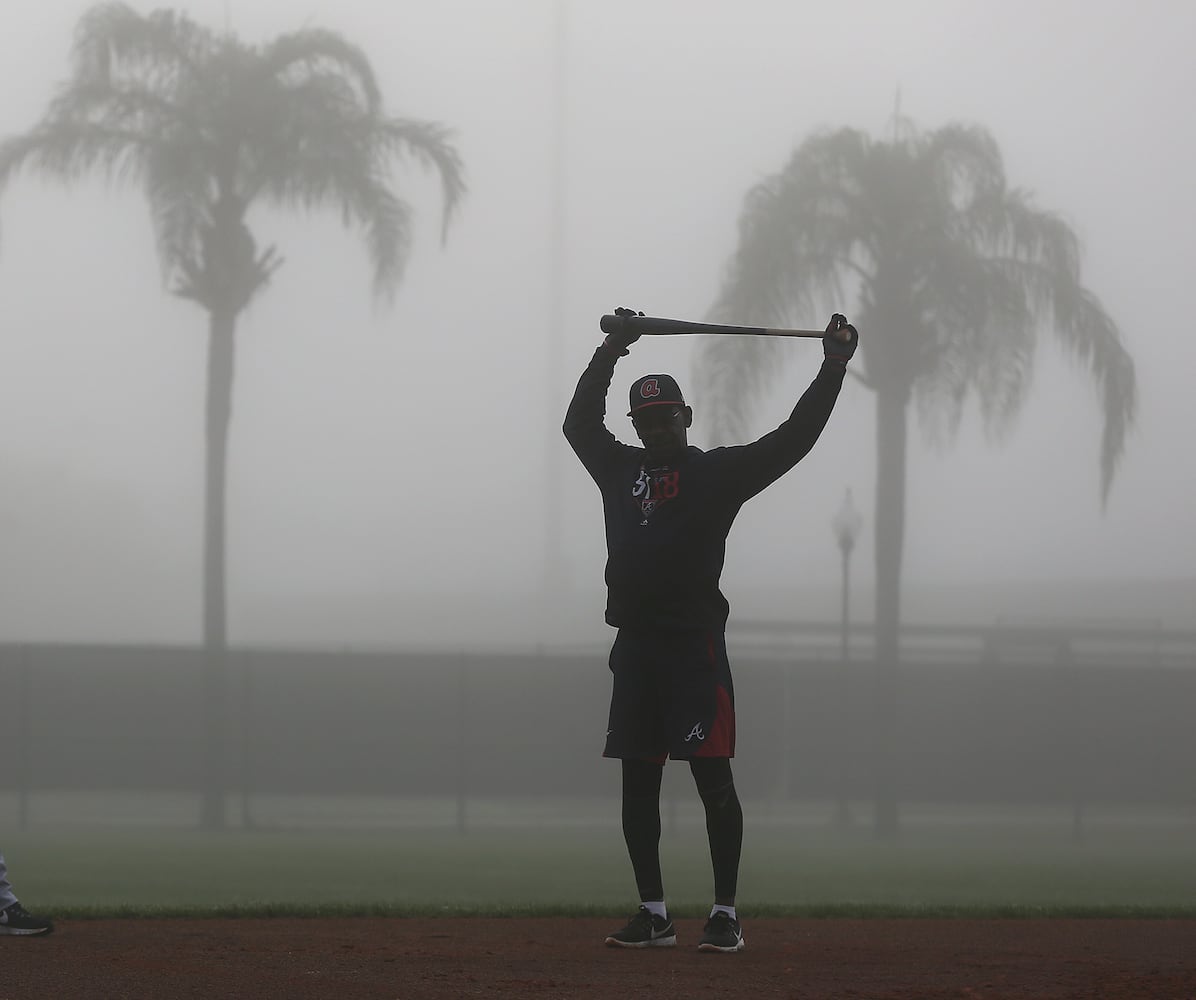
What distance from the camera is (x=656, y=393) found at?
4.01m

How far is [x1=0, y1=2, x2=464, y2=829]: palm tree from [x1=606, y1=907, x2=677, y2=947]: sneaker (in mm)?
2916

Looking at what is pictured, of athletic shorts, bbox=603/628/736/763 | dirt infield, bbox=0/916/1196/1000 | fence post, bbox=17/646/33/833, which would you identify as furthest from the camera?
fence post, bbox=17/646/33/833

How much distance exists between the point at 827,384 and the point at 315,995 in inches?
79.5

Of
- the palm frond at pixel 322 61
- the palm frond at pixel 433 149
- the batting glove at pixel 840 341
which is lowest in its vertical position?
the batting glove at pixel 840 341

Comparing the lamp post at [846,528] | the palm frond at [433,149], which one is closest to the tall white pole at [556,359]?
the palm frond at [433,149]

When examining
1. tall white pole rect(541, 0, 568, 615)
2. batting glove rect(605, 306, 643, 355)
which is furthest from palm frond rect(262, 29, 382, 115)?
batting glove rect(605, 306, 643, 355)

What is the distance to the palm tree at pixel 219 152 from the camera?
6.39m

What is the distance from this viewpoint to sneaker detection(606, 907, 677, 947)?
13.1 ft

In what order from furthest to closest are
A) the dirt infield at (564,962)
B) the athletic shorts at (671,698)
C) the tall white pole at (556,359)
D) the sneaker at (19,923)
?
the tall white pole at (556,359) → the sneaker at (19,923) → the athletic shorts at (671,698) → the dirt infield at (564,962)

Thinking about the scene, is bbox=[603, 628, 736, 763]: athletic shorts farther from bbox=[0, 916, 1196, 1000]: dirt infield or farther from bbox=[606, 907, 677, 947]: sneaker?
bbox=[0, 916, 1196, 1000]: dirt infield

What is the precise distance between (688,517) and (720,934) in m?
1.14

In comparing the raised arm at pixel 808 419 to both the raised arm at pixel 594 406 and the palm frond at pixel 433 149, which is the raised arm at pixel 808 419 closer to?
the raised arm at pixel 594 406

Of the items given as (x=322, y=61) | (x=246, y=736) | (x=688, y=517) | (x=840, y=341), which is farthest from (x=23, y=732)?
(x=840, y=341)

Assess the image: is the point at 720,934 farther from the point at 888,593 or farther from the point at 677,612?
the point at 888,593
